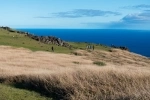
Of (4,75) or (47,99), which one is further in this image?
(4,75)

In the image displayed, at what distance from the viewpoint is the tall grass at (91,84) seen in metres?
13.2

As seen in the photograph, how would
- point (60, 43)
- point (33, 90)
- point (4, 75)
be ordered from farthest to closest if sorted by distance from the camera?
1. point (60, 43)
2. point (4, 75)
3. point (33, 90)

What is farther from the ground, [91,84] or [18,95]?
[91,84]

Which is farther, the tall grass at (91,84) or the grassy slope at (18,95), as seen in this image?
the grassy slope at (18,95)

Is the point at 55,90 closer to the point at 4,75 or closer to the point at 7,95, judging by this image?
the point at 7,95

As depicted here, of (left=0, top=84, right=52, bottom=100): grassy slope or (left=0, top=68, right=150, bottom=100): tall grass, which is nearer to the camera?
(left=0, top=68, right=150, bottom=100): tall grass

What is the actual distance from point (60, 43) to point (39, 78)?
78081 mm

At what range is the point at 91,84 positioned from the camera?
48.3ft

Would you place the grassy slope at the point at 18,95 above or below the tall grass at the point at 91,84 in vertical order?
below

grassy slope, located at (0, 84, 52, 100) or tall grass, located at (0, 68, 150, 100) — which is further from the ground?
tall grass, located at (0, 68, 150, 100)

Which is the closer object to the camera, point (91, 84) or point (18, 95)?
point (18, 95)

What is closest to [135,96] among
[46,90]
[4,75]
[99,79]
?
[99,79]

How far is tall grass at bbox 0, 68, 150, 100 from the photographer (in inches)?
521

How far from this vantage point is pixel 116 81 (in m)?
14.9
